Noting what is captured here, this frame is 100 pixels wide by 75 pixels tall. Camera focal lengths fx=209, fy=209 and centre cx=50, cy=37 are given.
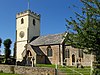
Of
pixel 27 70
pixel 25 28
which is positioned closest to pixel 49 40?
pixel 25 28

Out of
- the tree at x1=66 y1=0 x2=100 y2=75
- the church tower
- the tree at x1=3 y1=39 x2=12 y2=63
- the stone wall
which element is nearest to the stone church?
the church tower

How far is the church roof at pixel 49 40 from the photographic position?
154 feet

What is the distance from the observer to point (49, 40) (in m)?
49.3

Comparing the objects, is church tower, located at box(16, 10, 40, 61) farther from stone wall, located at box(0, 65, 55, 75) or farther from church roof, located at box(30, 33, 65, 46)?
stone wall, located at box(0, 65, 55, 75)

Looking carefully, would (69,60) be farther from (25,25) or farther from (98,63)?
(98,63)

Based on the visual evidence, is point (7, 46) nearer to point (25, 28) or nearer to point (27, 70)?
point (25, 28)

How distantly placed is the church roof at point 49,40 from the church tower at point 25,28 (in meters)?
3.50

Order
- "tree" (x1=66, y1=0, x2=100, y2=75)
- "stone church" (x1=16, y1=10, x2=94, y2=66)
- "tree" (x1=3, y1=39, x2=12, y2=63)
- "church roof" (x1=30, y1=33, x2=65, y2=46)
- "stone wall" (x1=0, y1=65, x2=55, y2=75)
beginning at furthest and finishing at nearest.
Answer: "tree" (x1=3, y1=39, x2=12, y2=63) < "church roof" (x1=30, y1=33, x2=65, y2=46) < "stone church" (x1=16, y1=10, x2=94, y2=66) < "stone wall" (x1=0, y1=65, x2=55, y2=75) < "tree" (x1=66, y1=0, x2=100, y2=75)

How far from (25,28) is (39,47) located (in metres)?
8.96

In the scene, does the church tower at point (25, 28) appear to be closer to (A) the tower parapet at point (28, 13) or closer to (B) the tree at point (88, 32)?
(A) the tower parapet at point (28, 13)

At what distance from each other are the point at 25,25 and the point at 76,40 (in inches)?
1822

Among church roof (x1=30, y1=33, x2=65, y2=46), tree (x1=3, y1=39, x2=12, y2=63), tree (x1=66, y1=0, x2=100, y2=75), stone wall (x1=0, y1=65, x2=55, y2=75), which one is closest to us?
tree (x1=66, y1=0, x2=100, y2=75)

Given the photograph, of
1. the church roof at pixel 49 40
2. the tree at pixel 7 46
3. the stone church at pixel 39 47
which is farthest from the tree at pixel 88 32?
the tree at pixel 7 46

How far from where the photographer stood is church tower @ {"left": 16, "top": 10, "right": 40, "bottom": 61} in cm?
5591
